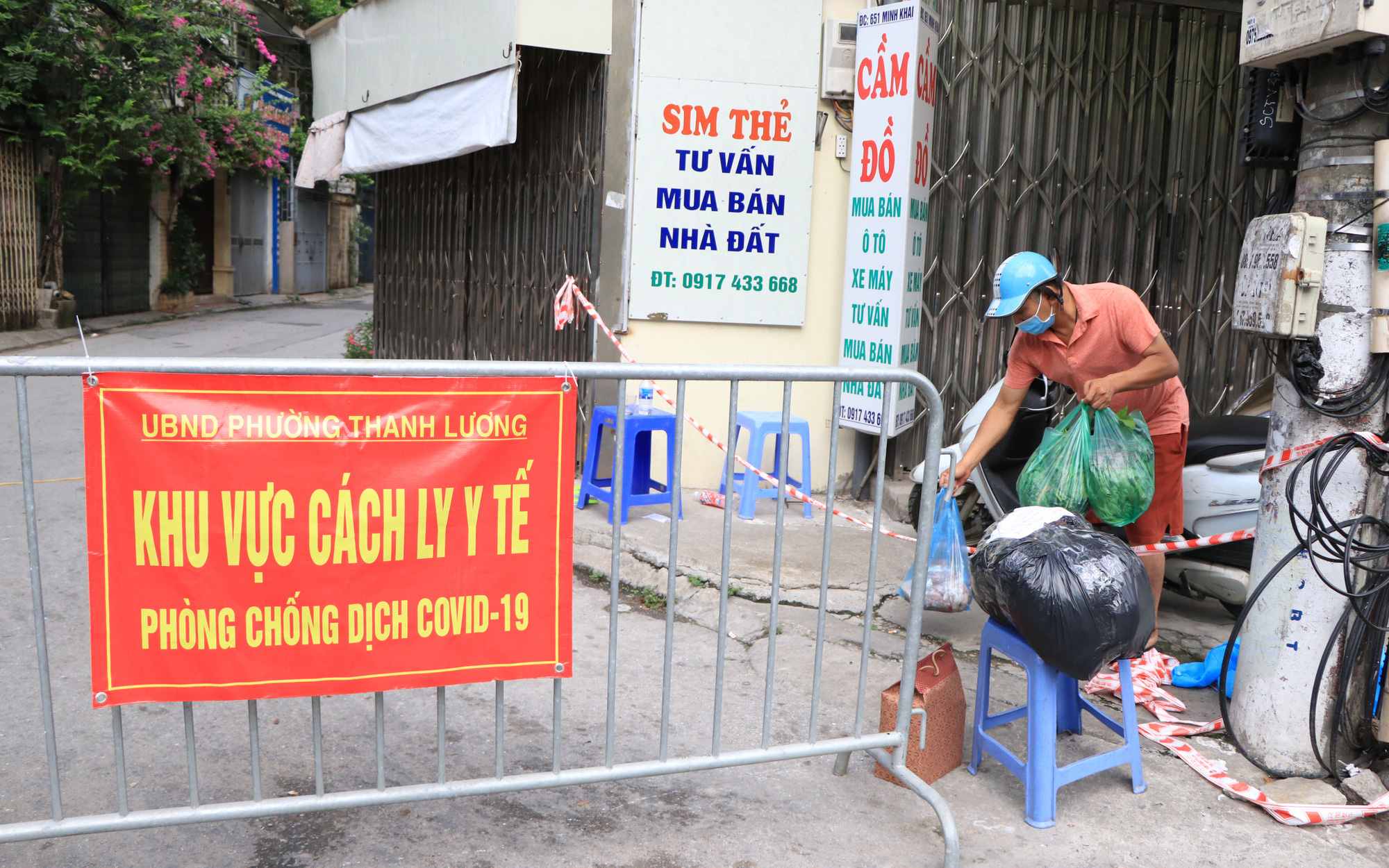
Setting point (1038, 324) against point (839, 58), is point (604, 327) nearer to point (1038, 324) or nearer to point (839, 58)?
point (839, 58)

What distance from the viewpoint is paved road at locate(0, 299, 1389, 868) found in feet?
9.54

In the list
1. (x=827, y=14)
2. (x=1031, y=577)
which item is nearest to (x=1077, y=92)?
(x=827, y=14)

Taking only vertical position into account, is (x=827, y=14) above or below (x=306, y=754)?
above

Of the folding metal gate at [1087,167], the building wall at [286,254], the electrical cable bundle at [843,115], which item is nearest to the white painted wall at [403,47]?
the electrical cable bundle at [843,115]

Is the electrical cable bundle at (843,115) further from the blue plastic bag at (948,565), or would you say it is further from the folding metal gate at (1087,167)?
the blue plastic bag at (948,565)

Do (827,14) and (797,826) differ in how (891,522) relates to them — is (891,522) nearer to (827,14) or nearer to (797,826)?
(827,14)

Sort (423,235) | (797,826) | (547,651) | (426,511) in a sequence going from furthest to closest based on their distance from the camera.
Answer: (423,235)
(797,826)
(547,651)
(426,511)

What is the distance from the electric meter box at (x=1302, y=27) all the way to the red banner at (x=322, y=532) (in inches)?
96.4


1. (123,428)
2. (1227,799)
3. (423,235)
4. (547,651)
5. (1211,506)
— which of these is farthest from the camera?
(423,235)

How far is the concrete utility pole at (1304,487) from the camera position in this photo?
10.8ft

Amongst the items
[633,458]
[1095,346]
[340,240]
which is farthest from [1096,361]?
[340,240]

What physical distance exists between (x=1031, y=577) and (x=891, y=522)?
3293mm

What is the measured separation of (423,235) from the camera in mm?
9672

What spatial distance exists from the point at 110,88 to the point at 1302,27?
16321 mm
